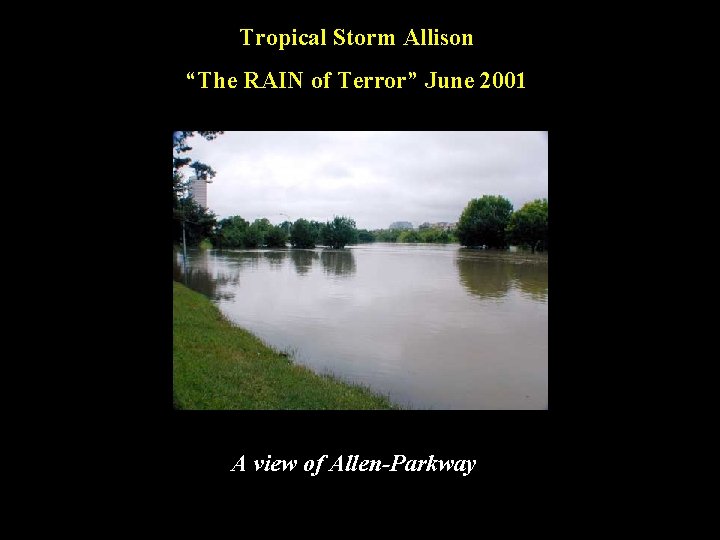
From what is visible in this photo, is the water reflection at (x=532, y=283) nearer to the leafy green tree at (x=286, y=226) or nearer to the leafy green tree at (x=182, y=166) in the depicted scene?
the leafy green tree at (x=182, y=166)

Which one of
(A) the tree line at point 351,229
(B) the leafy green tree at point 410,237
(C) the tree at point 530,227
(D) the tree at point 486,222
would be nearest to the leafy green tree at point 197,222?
(A) the tree line at point 351,229

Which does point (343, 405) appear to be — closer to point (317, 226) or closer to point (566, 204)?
point (566, 204)

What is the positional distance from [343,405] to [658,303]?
458 centimetres

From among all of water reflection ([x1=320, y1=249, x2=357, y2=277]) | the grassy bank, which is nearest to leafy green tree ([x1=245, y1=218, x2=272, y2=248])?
water reflection ([x1=320, y1=249, x2=357, y2=277])

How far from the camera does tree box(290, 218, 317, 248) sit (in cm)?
9094

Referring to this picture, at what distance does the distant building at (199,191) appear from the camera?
2323cm

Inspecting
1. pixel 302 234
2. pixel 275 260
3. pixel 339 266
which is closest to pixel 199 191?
pixel 339 266

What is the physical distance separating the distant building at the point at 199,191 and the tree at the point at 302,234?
6181 cm

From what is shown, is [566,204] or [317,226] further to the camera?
[317,226]

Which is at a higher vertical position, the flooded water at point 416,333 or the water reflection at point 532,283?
the water reflection at point 532,283

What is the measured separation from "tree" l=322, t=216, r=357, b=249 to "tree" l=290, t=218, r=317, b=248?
6.49 m

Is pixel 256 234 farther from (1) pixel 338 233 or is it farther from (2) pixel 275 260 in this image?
(2) pixel 275 260

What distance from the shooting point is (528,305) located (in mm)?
17000

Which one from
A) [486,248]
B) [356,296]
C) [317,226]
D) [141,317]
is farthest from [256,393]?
[317,226]
